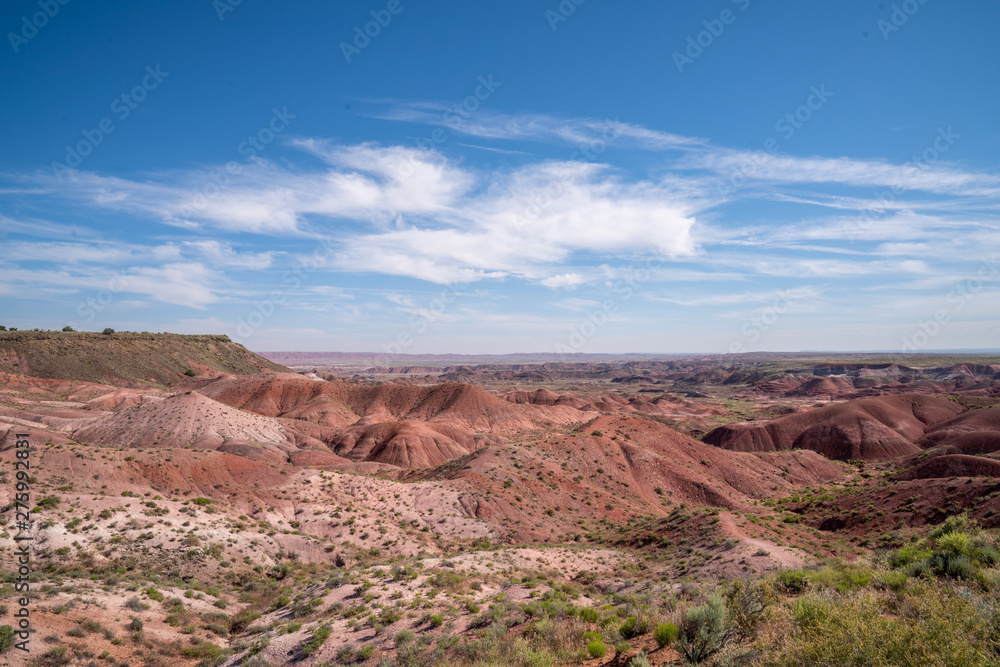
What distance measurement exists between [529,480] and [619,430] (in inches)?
640

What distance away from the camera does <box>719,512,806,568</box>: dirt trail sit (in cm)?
2003

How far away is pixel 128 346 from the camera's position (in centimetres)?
10025

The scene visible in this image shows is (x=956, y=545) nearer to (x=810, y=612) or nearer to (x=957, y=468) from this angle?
(x=810, y=612)

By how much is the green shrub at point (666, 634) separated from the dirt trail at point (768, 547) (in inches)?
520

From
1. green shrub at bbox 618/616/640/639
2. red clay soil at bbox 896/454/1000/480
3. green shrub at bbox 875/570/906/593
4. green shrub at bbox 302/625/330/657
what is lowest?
red clay soil at bbox 896/454/1000/480

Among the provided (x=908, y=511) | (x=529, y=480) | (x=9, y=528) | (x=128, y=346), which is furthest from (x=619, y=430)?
(x=128, y=346)

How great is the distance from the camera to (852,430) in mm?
65938

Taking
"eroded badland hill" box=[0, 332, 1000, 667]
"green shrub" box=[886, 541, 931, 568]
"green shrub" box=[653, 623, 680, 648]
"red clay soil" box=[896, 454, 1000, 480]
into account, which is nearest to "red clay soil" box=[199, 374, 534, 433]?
"eroded badland hill" box=[0, 332, 1000, 667]

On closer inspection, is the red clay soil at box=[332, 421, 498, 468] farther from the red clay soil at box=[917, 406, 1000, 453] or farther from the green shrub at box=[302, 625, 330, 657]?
the red clay soil at box=[917, 406, 1000, 453]

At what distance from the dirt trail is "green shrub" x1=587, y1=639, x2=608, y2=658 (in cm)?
1375

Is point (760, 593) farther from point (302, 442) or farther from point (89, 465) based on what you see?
point (302, 442)

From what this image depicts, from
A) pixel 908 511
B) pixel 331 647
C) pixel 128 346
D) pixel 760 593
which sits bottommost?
pixel 908 511

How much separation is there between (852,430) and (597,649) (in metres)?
74.5

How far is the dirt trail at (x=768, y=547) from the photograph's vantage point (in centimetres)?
2003
